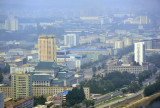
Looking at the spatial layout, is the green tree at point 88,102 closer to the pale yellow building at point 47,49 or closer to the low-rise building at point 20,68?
the low-rise building at point 20,68

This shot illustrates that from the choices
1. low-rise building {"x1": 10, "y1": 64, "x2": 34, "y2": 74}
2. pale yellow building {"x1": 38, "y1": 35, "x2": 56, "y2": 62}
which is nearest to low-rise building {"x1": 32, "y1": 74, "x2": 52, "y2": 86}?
low-rise building {"x1": 10, "y1": 64, "x2": 34, "y2": 74}

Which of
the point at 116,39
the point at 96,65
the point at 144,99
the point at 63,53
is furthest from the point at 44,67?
the point at 116,39

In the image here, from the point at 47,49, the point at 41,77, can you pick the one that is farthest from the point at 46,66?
the point at 47,49

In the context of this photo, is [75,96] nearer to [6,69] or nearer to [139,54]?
[6,69]

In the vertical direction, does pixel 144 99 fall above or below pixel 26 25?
below

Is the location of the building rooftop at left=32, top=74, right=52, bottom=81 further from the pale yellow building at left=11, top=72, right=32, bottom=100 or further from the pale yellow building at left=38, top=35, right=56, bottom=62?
the pale yellow building at left=38, top=35, right=56, bottom=62

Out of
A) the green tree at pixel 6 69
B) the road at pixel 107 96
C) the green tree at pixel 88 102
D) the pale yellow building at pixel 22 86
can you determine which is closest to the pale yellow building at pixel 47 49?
the green tree at pixel 6 69

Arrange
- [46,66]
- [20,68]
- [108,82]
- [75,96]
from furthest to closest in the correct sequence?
1. [20,68]
2. [46,66]
3. [108,82]
4. [75,96]

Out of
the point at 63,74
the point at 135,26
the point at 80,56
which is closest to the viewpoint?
the point at 63,74

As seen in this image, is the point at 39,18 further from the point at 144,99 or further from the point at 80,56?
the point at 144,99

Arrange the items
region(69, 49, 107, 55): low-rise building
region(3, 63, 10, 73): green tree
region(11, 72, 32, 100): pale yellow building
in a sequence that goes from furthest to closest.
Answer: region(69, 49, 107, 55): low-rise building → region(3, 63, 10, 73): green tree → region(11, 72, 32, 100): pale yellow building

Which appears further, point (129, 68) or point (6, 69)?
point (129, 68)
